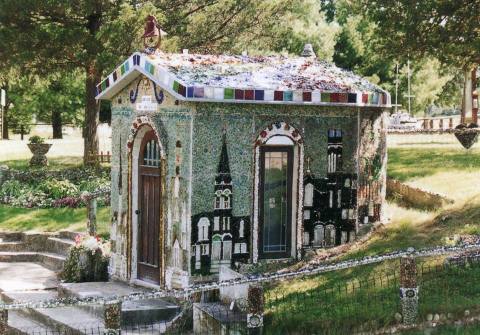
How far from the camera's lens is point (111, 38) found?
22.1m

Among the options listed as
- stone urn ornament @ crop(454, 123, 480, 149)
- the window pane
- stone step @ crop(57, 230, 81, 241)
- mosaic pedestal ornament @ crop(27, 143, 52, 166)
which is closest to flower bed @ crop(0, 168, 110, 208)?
stone step @ crop(57, 230, 81, 241)

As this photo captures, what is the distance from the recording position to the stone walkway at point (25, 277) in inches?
562

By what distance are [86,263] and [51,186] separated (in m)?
8.71

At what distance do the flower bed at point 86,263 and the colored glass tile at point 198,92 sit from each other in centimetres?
412

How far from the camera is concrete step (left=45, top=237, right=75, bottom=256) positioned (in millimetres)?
16828

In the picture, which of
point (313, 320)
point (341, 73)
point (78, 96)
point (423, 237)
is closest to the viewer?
point (313, 320)

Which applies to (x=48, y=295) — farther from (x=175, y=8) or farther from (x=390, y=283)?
(x=175, y=8)

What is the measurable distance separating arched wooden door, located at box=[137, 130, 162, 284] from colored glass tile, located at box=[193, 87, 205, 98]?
1768 mm

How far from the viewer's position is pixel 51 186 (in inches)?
869

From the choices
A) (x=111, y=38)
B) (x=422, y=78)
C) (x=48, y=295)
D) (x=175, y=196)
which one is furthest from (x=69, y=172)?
(x=422, y=78)

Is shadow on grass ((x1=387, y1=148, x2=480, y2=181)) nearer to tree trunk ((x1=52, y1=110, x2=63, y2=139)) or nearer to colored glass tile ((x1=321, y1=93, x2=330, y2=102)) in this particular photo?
colored glass tile ((x1=321, y1=93, x2=330, y2=102))

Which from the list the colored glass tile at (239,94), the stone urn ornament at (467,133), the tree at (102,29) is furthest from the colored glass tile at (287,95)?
the tree at (102,29)

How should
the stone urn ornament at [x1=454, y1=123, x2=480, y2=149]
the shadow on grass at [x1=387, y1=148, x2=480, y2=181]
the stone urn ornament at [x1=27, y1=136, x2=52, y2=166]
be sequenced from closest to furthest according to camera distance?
the shadow on grass at [x1=387, y1=148, x2=480, y2=181] < the stone urn ornament at [x1=454, y1=123, x2=480, y2=149] < the stone urn ornament at [x1=27, y1=136, x2=52, y2=166]

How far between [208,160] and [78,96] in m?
32.8
